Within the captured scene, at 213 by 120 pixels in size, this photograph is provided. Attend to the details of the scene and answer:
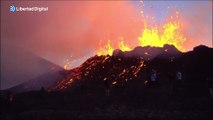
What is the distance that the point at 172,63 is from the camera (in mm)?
90438

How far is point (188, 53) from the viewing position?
9156cm

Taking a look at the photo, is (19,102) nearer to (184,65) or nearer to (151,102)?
(151,102)

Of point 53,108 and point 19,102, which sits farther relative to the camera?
point 19,102

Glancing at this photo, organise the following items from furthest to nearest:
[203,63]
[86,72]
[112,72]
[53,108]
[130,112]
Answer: [86,72]
[112,72]
[203,63]
[53,108]
[130,112]

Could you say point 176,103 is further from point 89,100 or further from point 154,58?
point 154,58

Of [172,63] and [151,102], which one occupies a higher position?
[172,63]

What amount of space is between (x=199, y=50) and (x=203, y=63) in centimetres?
705

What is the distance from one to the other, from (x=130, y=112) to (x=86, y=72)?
2700 inches

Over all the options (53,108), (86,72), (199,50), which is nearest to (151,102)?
(53,108)

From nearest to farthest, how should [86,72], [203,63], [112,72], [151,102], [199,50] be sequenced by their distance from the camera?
[151,102] → [203,63] → [199,50] → [112,72] → [86,72]

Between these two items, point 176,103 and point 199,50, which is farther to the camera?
point 199,50

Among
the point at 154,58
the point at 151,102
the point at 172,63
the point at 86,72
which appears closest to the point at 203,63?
the point at 172,63

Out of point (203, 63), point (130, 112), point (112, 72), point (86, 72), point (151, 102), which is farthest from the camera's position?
point (86, 72)

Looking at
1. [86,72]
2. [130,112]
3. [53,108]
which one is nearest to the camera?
Answer: [130,112]
